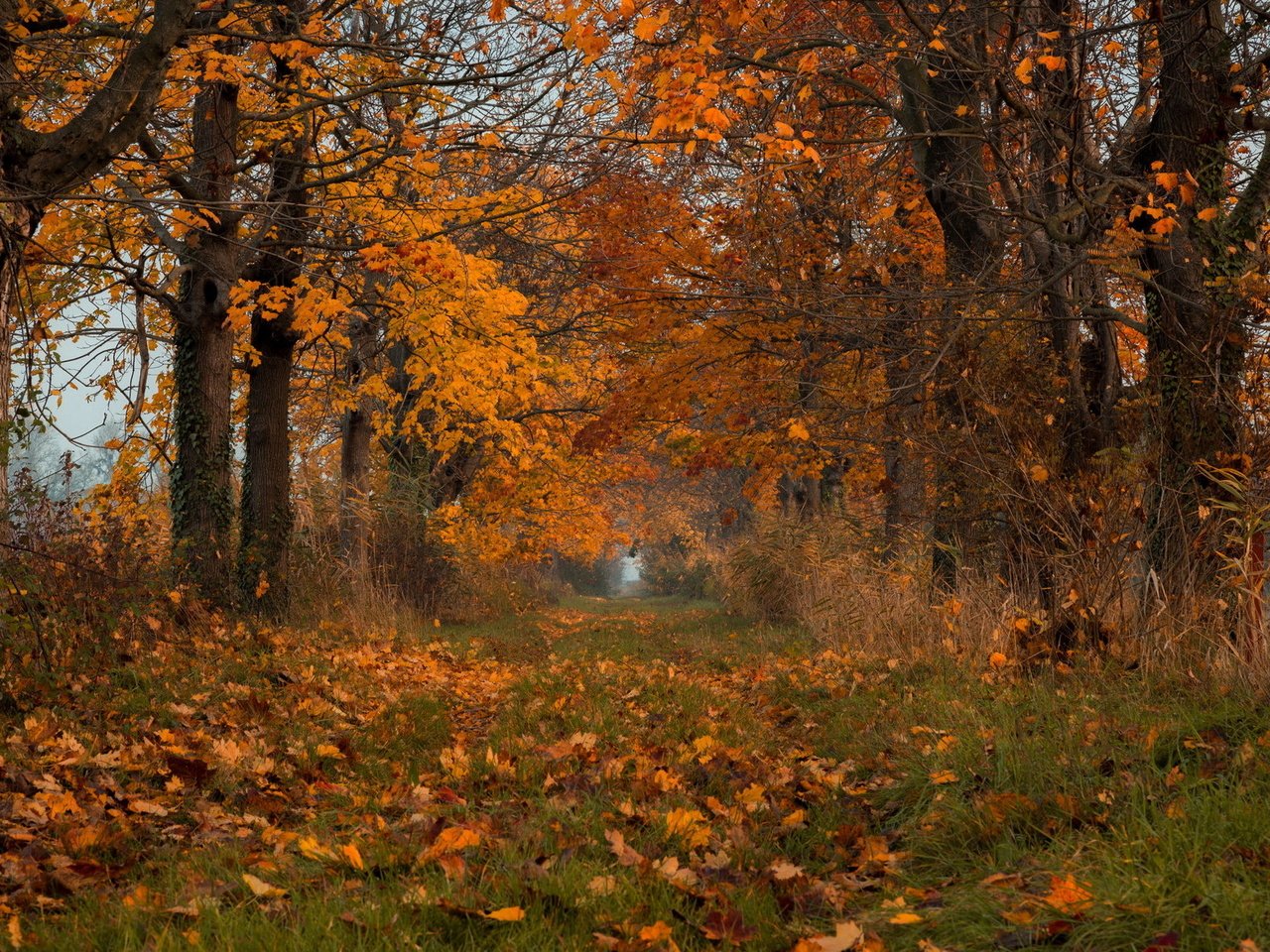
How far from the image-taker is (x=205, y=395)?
37.9 ft

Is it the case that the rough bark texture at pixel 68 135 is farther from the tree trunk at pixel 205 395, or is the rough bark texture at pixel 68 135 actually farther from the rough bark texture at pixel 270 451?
the rough bark texture at pixel 270 451

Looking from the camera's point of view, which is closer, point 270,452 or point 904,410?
point 904,410

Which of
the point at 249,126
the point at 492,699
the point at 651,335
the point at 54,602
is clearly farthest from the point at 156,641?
the point at 651,335

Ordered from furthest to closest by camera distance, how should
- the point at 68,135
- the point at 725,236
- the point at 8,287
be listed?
the point at 725,236, the point at 8,287, the point at 68,135

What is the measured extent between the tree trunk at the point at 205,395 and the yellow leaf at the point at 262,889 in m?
8.51

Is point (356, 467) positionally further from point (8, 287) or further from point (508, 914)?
point (508, 914)

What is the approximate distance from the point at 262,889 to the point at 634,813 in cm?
163

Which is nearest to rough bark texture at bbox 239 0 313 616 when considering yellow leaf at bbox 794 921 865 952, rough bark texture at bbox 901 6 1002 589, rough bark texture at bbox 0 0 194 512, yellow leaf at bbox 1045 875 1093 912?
rough bark texture at bbox 0 0 194 512

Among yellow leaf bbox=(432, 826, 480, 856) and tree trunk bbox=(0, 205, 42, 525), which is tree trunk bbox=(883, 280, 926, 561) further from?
tree trunk bbox=(0, 205, 42, 525)

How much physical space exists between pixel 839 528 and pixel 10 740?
13.4 m

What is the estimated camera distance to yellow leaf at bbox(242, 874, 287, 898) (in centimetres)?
324

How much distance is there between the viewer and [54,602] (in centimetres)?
802

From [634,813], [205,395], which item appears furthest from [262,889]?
[205,395]

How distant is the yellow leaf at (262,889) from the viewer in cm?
324
